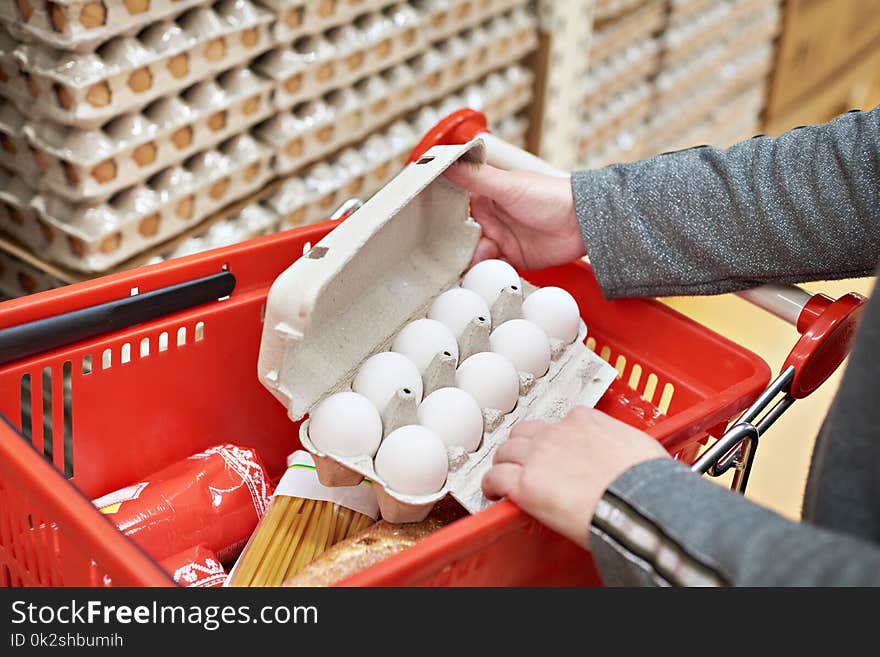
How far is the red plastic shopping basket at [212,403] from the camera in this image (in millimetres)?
813

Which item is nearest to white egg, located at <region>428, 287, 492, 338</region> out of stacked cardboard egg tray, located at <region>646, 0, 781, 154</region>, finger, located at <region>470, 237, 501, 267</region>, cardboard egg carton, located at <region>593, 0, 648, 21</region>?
finger, located at <region>470, 237, 501, 267</region>

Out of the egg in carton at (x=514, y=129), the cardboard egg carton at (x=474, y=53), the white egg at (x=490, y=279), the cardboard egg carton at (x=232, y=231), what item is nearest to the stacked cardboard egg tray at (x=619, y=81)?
the egg in carton at (x=514, y=129)

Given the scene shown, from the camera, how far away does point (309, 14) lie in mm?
1679

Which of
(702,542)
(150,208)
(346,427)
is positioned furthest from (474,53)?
(702,542)

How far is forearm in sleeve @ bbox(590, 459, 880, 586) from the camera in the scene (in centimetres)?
66

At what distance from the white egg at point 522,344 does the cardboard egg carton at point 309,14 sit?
77cm

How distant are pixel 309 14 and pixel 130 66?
0.39 m

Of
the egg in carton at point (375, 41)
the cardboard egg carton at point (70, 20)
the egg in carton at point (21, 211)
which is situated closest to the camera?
the cardboard egg carton at point (70, 20)

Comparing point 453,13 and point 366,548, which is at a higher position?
point 453,13

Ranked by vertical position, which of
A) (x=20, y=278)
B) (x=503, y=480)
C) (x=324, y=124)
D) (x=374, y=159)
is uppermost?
(x=503, y=480)

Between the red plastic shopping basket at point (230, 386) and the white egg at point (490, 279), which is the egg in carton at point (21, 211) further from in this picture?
the white egg at point (490, 279)

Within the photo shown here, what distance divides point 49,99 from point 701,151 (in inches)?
34.5

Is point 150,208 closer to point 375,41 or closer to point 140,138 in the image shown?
point 140,138
